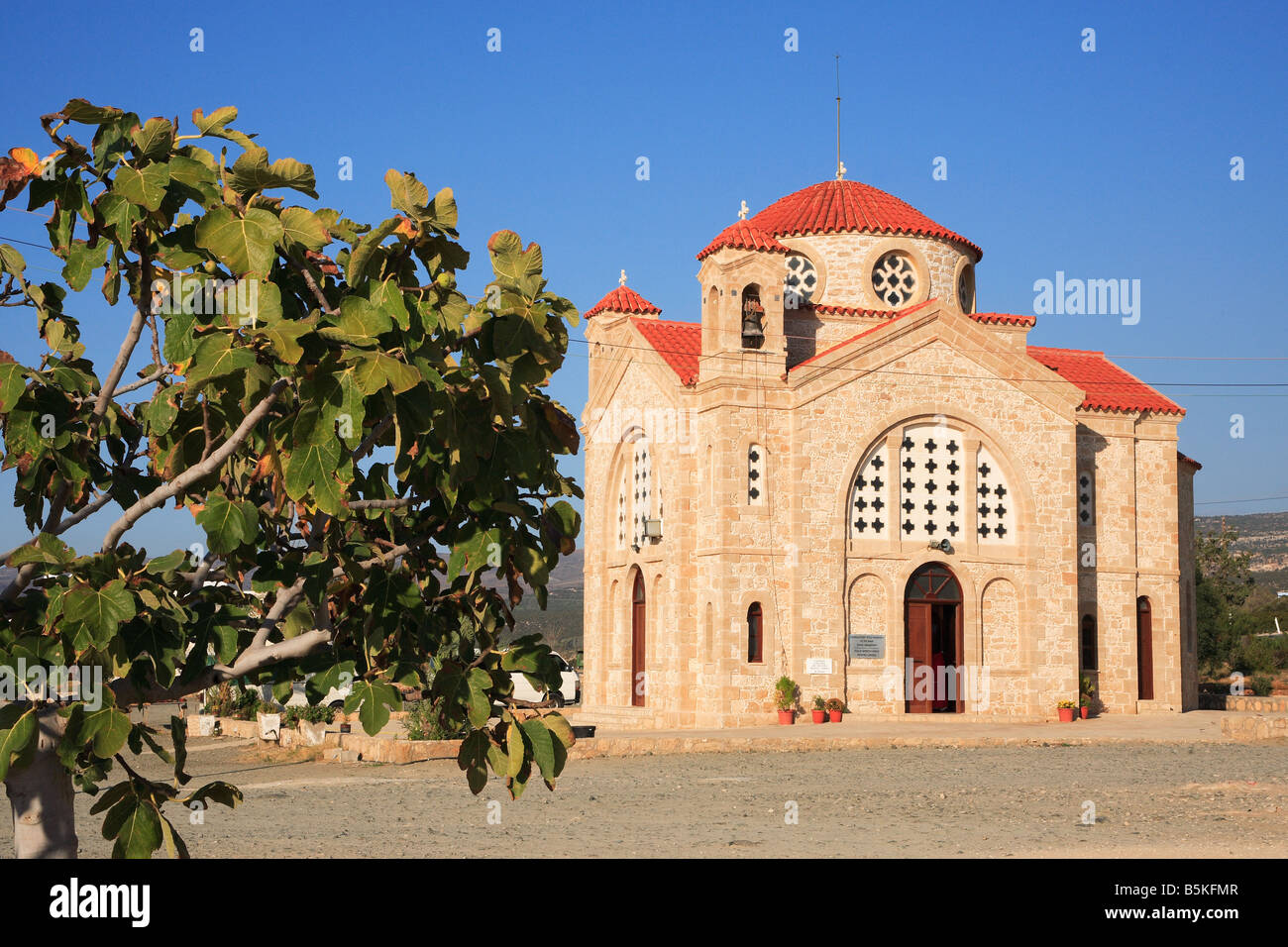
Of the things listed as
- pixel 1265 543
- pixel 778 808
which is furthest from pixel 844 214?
pixel 1265 543

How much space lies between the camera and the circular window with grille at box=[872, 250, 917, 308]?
1238 inches

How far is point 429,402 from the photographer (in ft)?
16.4

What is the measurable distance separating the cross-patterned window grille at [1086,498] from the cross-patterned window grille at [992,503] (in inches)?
124

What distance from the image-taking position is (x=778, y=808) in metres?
14.3

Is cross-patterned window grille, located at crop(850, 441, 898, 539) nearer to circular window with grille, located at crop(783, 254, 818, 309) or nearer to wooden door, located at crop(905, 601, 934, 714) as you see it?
wooden door, located at crop(905, 601, 934, 714)

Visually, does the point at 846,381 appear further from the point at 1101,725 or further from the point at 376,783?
the point at 376,783

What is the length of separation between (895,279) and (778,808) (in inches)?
787

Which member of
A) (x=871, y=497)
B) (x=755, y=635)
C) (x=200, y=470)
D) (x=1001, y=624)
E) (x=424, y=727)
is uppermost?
(x=871, y=497)

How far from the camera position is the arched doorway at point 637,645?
30219 millimetres

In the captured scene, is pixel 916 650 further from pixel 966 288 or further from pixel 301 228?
pixel 301 228

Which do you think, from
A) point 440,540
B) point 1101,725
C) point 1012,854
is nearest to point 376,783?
point 1012,854

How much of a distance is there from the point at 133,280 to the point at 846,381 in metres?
22.6
